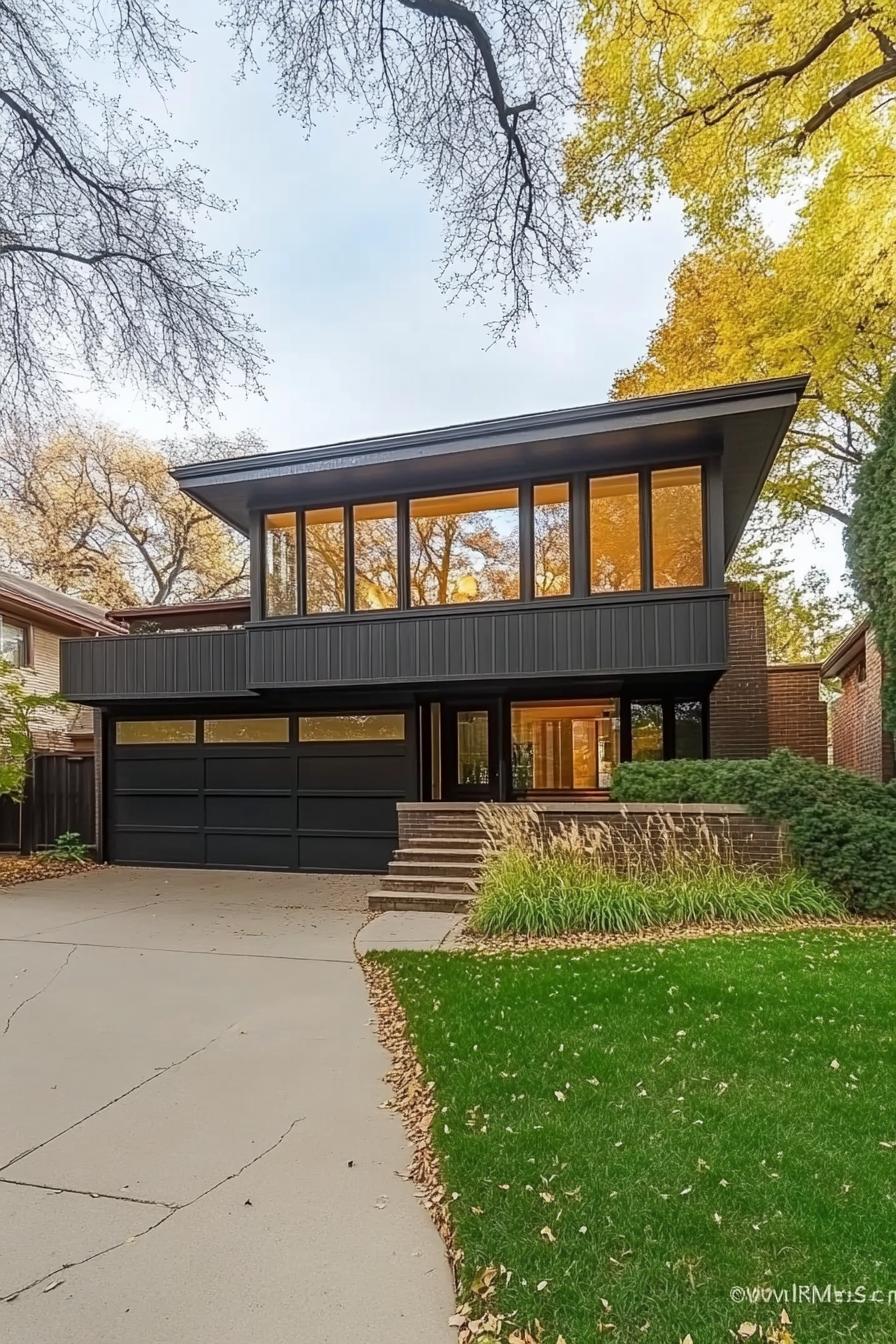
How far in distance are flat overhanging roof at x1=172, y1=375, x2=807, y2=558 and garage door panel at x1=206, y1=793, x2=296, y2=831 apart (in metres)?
4.38

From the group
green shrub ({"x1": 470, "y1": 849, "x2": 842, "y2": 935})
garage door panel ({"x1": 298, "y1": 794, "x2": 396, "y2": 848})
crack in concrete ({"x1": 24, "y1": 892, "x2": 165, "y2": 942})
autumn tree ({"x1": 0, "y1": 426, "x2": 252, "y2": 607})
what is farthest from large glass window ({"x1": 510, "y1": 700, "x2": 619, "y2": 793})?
autumn tree ({"x1": 0, "y1": 426, "x2": 252, "y2": 607})

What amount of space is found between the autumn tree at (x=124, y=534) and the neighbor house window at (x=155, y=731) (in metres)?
12.2

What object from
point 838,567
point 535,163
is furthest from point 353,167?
point 838,567

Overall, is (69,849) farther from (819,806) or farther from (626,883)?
(819,806)

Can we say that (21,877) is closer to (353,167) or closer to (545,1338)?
(353,167)

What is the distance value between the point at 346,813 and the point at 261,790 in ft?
4.74

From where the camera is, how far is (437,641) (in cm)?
964

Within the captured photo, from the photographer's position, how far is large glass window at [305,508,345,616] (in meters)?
10.3

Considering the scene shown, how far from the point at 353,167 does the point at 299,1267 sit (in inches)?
309

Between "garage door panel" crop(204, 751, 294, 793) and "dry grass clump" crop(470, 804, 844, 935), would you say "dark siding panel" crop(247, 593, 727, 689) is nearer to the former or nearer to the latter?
"garage door panel" crop(204, 751, 294, 793)

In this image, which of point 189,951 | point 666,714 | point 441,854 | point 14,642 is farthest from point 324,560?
point 14,642

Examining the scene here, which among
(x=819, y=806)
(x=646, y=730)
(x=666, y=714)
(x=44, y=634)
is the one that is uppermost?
(x=44, y=634)

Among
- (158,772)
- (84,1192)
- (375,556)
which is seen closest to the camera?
(84,1192)

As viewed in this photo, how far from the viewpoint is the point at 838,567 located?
19.8m
